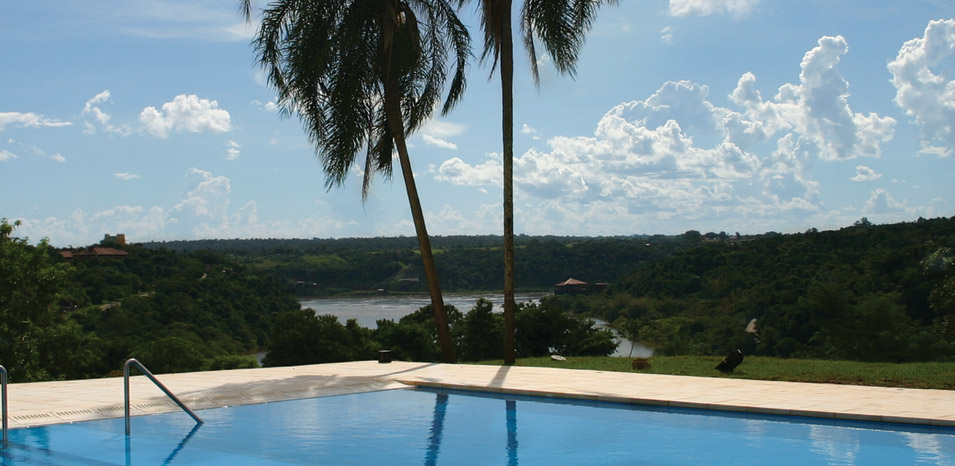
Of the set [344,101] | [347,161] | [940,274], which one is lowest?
[940,274]

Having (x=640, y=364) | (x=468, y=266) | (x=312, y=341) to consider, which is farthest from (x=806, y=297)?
(x=468, y=266)

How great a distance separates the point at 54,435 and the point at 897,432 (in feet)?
22.7

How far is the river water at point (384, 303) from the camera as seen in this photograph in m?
48.5

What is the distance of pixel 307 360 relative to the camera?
20.4 metres

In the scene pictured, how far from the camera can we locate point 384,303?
56.2m

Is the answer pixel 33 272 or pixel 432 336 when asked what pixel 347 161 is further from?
pixel 33 272

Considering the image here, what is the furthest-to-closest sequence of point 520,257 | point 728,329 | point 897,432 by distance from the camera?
point 520,257 → point 728,329 → point 897,432

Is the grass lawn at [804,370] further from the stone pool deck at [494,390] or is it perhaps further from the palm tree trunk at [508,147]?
→ the palm tree trunk at [508,147]

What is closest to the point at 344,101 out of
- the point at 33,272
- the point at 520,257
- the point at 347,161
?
the point at 347,161

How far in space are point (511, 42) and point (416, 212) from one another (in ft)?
10.5

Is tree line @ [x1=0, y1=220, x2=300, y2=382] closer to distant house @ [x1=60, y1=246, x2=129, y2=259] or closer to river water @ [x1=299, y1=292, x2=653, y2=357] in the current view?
distant house @ [x1=60, y1=246, x2=129, y2=259]

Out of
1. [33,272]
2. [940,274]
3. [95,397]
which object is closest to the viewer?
[95,397]

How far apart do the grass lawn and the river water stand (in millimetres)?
33581

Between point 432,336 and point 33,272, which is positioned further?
point 432,336
